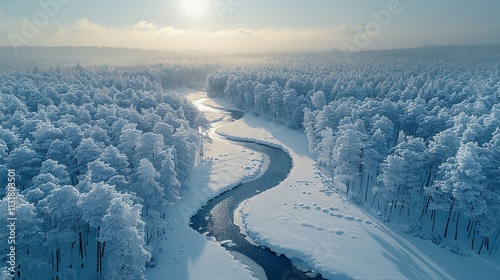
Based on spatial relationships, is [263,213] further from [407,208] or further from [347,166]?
[407,208]

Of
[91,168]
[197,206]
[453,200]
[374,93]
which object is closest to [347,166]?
[453,200]

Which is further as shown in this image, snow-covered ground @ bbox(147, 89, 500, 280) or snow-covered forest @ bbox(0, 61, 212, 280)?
snow-covered ground @ bbox(147, 89, 500, 280)

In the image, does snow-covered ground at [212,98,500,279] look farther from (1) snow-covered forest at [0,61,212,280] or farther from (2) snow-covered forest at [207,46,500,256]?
(1) snow-covered forest at [0,61,212,280]

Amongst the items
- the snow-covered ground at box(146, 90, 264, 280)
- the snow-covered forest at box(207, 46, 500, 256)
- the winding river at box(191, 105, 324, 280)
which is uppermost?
the snow-covered forest at box(207, 46, 500, 256)

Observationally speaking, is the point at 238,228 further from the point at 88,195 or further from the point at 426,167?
the point at 426,167

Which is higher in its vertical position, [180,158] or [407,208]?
[180,158]

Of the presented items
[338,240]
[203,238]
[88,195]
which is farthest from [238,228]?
[88,195]

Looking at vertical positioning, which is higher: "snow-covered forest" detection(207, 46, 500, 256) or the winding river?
"snow-covered forest" detection(207, 46, 500, 256)

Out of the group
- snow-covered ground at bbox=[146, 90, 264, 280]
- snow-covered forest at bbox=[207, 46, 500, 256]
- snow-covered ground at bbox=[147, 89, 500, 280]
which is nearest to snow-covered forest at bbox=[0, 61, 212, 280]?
snow-covered ground at bbox=[146, 90, 264, 280]

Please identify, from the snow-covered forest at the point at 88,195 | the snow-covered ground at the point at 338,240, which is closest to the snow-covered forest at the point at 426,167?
the snow-covered ground at the point at 338,240
